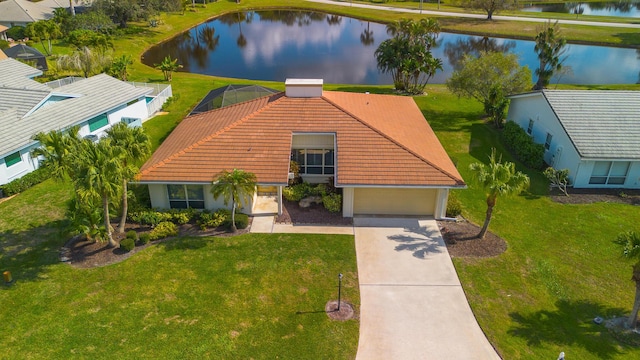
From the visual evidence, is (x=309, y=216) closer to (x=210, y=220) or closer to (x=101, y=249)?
(x=210, y=220)

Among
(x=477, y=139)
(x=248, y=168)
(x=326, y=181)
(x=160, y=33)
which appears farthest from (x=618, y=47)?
(x=160, y=33)

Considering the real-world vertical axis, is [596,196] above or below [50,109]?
below

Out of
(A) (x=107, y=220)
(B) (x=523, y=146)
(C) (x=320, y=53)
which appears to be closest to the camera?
(A) (x=107, y=220)

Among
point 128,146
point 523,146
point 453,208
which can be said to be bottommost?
point 453,208

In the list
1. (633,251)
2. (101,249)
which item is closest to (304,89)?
(101,249)

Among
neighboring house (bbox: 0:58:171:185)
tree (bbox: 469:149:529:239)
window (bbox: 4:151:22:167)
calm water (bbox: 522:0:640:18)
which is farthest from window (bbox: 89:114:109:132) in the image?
calm water (bbox: 522:0:640:18)

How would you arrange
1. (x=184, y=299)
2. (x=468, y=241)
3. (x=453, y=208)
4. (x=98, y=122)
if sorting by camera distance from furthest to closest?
(x=98, y=122) → (x=453, y=208) → (x=468, y=241) → (x=184, y=299)

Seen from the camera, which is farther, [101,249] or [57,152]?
[101,249]

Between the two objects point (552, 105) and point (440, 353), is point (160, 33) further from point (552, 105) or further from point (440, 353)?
point (440, 353)
